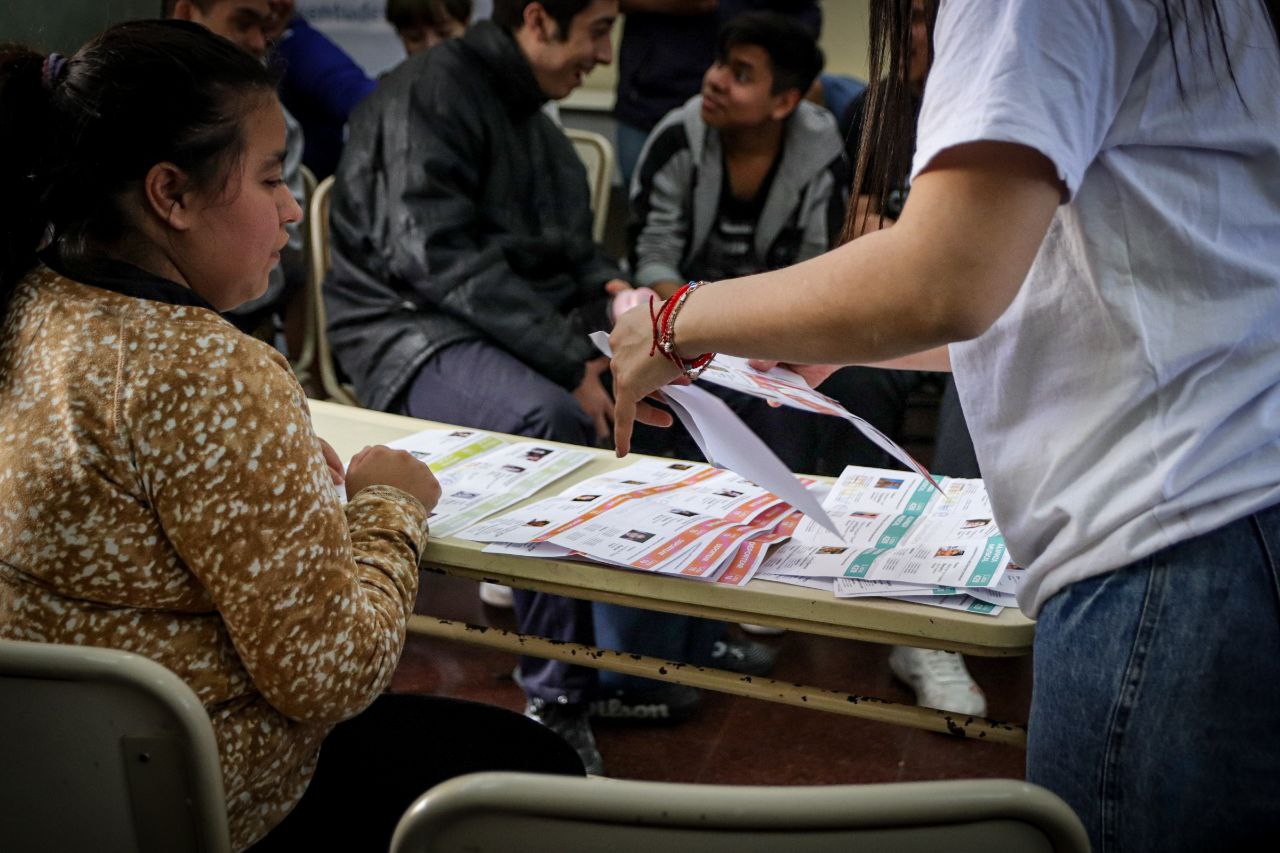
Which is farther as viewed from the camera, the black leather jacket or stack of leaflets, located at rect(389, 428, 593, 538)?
the black leather jacket

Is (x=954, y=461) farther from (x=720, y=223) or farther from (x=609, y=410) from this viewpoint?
(x=720, y=223)

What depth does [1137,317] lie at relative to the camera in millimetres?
829

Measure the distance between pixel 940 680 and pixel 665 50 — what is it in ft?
8.45

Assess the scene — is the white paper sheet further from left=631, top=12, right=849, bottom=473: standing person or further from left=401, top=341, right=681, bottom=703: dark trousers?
left=631, top=12, right=849, bottom=473: standing person

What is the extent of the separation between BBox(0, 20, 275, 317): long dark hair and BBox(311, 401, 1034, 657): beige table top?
49 cm

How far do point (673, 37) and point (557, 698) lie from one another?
2706 millimetres

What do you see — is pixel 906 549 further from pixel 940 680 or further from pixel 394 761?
pixel 940 680

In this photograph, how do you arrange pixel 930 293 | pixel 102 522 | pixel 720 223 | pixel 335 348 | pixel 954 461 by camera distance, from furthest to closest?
pixel 720 223, pixel 335 348, pixel 954 461, pixel 102 522, pixel 930 293

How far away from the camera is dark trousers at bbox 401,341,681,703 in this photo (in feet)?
7.48

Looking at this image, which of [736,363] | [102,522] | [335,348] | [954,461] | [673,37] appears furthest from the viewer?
[673,37]

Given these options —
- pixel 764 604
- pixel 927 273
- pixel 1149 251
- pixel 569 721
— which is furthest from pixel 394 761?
pixel 569 721

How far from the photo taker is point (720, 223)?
3385 mm

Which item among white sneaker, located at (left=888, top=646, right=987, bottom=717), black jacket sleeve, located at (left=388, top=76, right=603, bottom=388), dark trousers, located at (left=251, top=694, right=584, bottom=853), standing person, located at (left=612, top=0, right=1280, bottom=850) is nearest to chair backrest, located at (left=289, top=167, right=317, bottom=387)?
black jacket sleeve, located at (left=388, top=76, right=603, bottom=388)

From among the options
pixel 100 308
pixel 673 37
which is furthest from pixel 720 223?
pixel 100 308
